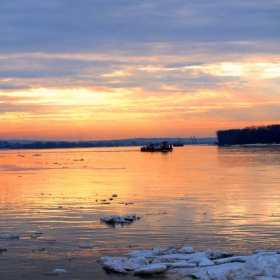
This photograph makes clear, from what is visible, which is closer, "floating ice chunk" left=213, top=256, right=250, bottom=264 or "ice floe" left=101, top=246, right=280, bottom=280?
"ice floe" left=101, top=246, right=280, bottom=280

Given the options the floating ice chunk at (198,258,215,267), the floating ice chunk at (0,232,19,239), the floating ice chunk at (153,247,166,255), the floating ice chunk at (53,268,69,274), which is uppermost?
the floating ice chunk at (0,232,19,239)

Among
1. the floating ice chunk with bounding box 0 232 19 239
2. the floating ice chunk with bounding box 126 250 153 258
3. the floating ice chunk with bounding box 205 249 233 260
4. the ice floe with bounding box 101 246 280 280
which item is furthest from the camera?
the floating ice chunk with bounding box 0 232 19 239

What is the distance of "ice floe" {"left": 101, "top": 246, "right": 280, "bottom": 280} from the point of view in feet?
38.4

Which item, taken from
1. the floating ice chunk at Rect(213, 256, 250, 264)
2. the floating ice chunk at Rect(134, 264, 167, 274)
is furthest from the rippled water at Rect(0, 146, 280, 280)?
the floating ice chunk at Rect(213, 256, 250, 264)

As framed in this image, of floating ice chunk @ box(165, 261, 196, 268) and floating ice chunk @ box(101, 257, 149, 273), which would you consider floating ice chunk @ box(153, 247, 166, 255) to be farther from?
floating ice chunk @ box(165, 261, 196, 268)

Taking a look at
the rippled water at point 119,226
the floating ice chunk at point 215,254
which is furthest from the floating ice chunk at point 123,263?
the floating ice chunk at point 215,254

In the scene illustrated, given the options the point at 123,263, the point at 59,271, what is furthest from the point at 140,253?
the point at 59,271

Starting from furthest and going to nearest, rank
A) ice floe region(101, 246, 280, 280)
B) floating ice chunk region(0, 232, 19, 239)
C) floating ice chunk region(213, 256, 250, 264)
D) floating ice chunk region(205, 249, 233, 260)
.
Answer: floating ice chunk region(0, 232, 19, 239) → floating ice chunk region(205, 249, 233, 260) → floating ice chunk region(213, 256, 250, 264) → ice floe region(101, 246, 280, 280)

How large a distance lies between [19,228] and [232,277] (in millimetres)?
9353

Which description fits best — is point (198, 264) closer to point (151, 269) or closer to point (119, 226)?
point (151, 269)

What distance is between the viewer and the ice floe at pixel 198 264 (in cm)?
1171

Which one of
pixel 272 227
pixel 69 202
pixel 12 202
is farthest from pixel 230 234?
pixel 12 202

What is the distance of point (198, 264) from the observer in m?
13.0

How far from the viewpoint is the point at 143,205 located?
2414cm
